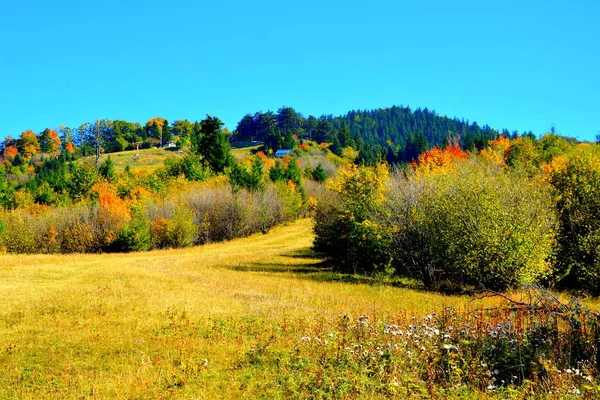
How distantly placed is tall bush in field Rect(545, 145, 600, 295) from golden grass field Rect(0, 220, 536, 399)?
7809 mm

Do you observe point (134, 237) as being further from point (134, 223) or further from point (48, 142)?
point (48, 142)

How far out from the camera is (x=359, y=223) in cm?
2833

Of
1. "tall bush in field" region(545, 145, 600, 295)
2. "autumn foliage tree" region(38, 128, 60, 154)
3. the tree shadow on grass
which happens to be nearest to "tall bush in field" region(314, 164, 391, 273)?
the tree shadow on grass

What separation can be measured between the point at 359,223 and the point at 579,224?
39.6 feet

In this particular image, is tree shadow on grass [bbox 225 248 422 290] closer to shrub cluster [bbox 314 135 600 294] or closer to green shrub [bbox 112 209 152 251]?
shrub cluster [bbox 314 135 600 294]

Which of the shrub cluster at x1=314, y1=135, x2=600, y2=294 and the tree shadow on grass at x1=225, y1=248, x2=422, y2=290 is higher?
the shrub cluster at x1=314, y1=135, x2=600, y2=294

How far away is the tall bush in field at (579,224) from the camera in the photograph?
918 inches

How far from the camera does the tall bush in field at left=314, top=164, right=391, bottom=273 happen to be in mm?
27656

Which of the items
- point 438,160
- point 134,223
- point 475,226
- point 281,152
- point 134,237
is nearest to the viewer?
point 475,226

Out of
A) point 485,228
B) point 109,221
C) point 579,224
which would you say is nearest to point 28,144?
point 109,221

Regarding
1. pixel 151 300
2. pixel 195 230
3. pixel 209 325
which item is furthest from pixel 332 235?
pixel 195 230

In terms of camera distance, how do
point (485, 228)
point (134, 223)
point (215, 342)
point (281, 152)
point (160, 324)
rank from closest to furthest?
point (215, 342), point (160, 324), point (485, 228), point (134, 223), point (281, 152)

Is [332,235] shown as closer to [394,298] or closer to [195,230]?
[394,298]

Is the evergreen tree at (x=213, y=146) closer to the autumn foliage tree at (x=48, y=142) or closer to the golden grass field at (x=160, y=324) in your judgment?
the golden grass field at (x=160, y=324)
